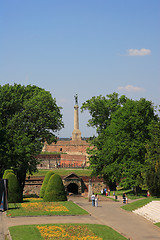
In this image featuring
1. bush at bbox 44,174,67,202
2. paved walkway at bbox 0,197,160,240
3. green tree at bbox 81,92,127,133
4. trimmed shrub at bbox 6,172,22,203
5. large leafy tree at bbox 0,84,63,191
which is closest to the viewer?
paved walkway at bbox 0,197,160,240

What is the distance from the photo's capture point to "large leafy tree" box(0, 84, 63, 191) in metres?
43.5

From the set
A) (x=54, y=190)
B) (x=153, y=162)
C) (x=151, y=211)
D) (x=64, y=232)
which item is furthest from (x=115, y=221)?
(x=153, y=162)

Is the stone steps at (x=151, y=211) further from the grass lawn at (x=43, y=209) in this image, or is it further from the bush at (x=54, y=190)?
the bush at (x=54, y=190)

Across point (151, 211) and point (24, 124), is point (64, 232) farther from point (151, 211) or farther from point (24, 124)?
point (24, 124)

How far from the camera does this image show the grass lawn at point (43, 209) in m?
29.7

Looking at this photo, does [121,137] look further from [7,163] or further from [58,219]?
Answer: [58,219]

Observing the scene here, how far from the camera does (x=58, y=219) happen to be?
27828mm

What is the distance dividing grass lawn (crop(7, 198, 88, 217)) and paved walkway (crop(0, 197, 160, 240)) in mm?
1036

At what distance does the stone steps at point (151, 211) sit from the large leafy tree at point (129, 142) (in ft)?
26.3

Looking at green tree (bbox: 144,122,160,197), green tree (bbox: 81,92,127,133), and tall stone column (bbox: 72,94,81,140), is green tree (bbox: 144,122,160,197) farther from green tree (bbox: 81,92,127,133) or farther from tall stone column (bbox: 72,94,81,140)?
tall stone column (bbox: 72,94,81,140)

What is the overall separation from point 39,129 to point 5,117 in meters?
4.79

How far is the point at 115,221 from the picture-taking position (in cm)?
2805

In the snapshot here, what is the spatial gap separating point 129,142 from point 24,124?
44.9 ft

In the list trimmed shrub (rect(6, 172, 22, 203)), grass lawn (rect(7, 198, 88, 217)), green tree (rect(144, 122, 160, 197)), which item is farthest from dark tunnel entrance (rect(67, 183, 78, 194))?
grass lawn (rect(7, 198, 88, 217))
